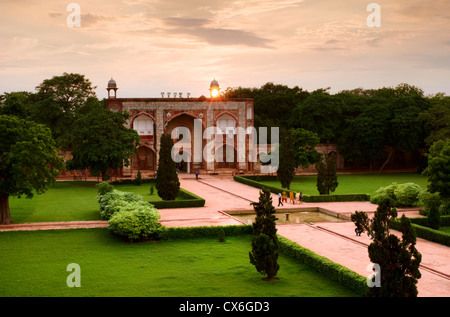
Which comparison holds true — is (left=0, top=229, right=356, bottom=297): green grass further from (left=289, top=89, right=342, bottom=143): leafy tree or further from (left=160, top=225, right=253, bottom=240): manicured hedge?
(left=289, top=89, right=342, bottom=143): leafy tree

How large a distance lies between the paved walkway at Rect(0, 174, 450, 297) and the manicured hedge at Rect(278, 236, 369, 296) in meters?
0.92

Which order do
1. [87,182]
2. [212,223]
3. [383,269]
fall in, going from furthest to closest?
[87,182] < [212,223] < [383,269]

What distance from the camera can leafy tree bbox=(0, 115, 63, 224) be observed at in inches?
795

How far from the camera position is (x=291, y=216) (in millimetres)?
25781

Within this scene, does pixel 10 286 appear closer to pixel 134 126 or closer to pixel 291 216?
pixel 291 216

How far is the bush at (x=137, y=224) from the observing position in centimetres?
1876

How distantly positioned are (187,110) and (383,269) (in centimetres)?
4099

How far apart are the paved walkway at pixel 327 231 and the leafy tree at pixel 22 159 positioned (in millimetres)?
1695

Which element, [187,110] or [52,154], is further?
[187,110]

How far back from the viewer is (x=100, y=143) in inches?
1437

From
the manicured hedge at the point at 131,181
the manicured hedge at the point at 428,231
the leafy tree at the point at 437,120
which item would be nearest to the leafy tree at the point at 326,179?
the manicured hedge at the point at 428,231
